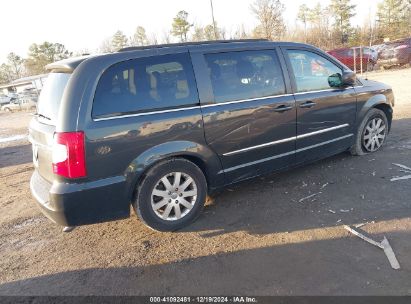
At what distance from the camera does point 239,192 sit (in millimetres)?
4535

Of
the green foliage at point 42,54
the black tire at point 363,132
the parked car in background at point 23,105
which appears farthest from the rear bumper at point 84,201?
the green foliage at point 42,54

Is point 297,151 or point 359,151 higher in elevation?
point 297,151

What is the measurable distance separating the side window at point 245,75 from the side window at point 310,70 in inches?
11.9

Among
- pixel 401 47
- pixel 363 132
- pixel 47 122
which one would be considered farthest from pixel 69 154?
pixel 401 47

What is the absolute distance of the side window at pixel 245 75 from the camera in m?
3.79

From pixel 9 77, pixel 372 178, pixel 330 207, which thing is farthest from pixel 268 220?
pixel 9 77

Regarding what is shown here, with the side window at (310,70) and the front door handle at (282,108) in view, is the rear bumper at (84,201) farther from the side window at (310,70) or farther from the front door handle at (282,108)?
the side window at (310,70)

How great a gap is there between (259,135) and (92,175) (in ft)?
6.46

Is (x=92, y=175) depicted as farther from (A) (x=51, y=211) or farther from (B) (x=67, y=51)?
(B) (x=67, y=51)

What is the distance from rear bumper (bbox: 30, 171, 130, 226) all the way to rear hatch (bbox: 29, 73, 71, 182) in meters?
0.20

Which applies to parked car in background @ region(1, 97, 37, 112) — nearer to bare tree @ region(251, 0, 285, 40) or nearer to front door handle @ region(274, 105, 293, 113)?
bare tree @ region(251, 0, 285, 40)

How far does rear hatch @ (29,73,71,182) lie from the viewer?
3238 mm

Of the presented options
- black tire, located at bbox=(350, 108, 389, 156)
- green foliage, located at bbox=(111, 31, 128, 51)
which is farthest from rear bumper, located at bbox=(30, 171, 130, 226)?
green foliage, located at bbox=(111, 31, 128, 51)

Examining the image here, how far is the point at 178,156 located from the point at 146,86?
789 mm
